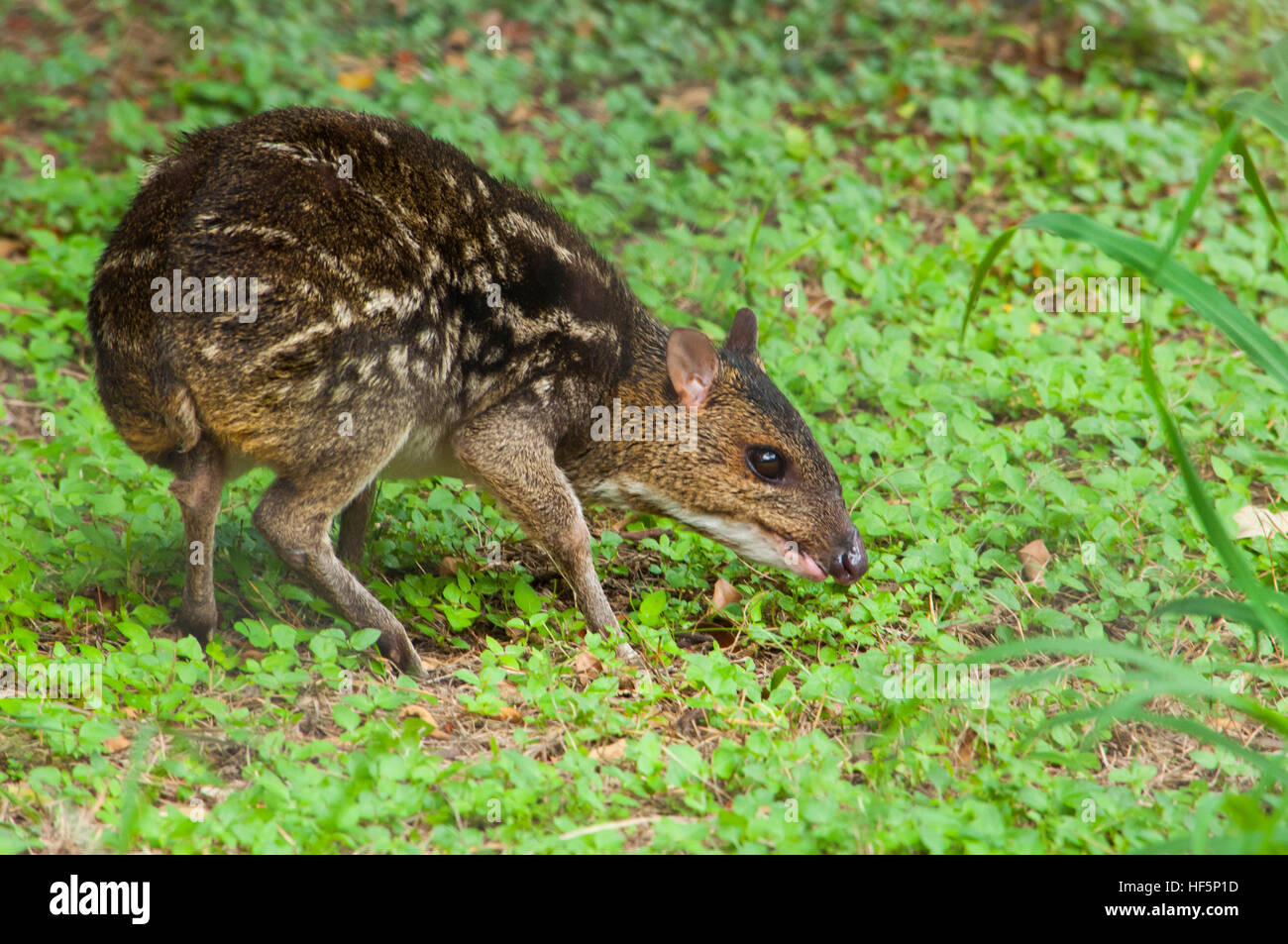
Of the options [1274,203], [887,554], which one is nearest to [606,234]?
[887,554]

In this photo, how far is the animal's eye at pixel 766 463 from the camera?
5270 millimetres

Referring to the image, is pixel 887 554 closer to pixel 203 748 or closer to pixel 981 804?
pixel 981 804

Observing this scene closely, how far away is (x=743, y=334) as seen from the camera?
5555mm

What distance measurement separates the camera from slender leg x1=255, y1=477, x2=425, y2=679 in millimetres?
4633

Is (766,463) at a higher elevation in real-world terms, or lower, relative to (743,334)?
lower

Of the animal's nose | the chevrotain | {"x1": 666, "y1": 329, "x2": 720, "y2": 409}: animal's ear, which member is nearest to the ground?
the animal's nose

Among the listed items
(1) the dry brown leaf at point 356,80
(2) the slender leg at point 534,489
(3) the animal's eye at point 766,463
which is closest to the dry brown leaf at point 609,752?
(2) the slender leg at point 534,489

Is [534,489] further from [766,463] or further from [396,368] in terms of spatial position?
[766,463]

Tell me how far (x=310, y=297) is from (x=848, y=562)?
220cm

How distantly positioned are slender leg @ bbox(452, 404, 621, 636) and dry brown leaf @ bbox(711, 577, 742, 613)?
0.43 meters

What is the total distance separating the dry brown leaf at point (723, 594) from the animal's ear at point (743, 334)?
0.98 metres

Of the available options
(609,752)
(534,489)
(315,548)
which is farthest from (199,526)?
(609,752)

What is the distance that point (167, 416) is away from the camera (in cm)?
443

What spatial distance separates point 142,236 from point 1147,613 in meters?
3.80
